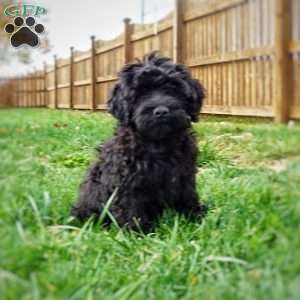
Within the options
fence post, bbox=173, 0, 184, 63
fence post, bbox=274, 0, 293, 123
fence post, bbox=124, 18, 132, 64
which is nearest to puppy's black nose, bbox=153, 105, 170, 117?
fence post, bbox=124, 18, 132, 64

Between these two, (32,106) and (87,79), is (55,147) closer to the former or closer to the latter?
(32,106)

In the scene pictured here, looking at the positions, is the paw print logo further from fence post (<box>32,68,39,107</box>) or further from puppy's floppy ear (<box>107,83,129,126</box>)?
puppy's floppy ear (<box>107,83,129,126</box>)

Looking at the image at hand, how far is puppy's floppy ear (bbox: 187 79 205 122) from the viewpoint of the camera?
8.53ft

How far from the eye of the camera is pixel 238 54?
7.06 feet

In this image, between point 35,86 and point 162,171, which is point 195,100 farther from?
point 35,86

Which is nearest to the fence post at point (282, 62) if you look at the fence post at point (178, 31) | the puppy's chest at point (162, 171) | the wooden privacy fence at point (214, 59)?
the wooden privacy fence at point (214, 59)

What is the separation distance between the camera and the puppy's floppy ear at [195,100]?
2.60 metres

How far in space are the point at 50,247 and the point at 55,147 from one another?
1.10 meters

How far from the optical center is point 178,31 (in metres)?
2.88

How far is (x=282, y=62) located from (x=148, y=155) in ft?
3.31

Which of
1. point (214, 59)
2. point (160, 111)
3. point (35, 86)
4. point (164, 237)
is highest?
point (214, 59)

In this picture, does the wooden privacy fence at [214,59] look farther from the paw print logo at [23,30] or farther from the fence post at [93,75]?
the paw print logo at [23,30]

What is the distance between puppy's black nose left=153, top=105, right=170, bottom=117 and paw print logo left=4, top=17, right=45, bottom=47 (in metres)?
0.61

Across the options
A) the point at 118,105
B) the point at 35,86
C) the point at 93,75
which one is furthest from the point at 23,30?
the point at 93,75
